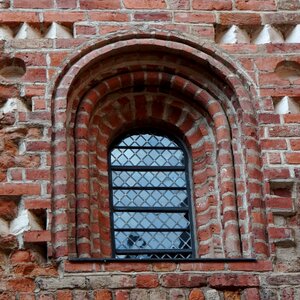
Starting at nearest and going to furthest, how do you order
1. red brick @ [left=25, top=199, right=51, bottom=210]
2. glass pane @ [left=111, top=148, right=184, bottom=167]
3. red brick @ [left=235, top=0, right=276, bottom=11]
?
red brick @ [left=25, top=199, right=51, bottom=210], glass pane @ [left=111, top=148, right=184, bottom=167], red brick @ [left=235, top=0, right=276, bottom=11]

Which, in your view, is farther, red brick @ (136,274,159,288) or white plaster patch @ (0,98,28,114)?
white plaster patch @ (0,98,28,114)

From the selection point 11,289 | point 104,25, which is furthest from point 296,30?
point 11,289

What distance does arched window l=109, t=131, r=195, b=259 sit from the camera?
10.3 meters

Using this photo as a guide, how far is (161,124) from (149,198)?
0.69 metres

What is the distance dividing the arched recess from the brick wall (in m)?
0.01

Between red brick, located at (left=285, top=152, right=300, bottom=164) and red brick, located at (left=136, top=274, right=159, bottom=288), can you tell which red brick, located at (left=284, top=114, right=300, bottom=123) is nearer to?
red brick, located at (left=285, top=152, right=300, bottom=164)

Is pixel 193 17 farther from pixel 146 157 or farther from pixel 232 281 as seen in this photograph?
pixel 232 281

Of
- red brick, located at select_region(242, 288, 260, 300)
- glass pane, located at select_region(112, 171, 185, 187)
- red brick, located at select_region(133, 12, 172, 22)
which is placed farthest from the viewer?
red brick, located at select_region(133, 12, 172, 22)

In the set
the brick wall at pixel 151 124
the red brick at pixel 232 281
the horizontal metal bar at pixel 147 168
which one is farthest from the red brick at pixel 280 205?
the horizontal metal bar at pixel 147 168

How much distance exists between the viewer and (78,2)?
1098 cm

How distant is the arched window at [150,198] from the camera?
1027 cm

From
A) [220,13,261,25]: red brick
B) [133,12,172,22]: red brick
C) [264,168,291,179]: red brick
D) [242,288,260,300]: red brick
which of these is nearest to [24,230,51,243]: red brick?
[242,288,260,300]: red brick

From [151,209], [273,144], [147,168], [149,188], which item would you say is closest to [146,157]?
[147,168]

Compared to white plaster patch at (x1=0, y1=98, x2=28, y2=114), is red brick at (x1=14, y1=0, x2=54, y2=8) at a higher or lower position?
higher
